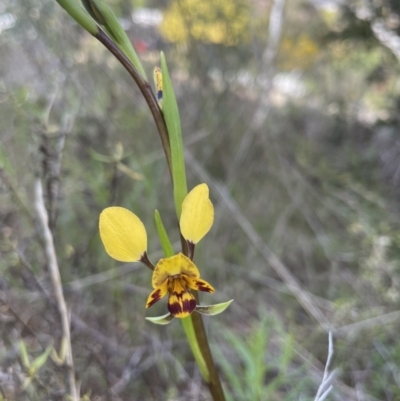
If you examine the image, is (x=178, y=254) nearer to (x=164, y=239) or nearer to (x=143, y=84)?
(x=164, y=239)

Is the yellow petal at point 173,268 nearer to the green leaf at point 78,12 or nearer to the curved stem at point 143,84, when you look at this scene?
the curved stem at point 143,84

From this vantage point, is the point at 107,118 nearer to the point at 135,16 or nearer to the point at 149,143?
the point at 149,143

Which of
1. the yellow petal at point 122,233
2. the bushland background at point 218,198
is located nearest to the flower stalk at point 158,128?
the yellow petal at point 122,233

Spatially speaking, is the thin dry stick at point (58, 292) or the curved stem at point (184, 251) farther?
the thin dry stick at point (58, 292)

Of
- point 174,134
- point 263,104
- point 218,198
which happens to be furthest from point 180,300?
point 263,104

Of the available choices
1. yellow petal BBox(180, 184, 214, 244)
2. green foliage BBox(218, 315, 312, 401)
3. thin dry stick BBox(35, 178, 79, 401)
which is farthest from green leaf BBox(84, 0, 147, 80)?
green foliage BBox(218, 315, 312, 401)

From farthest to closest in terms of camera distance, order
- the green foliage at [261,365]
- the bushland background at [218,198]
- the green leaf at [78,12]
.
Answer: the bushland background at [218,198] < the green foliage at [261,365] < the green leaf at [78,12]

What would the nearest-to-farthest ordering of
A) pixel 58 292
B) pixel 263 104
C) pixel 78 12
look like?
1. pixel 78 12
2. pixel 58 292
3. pixel 263 104
